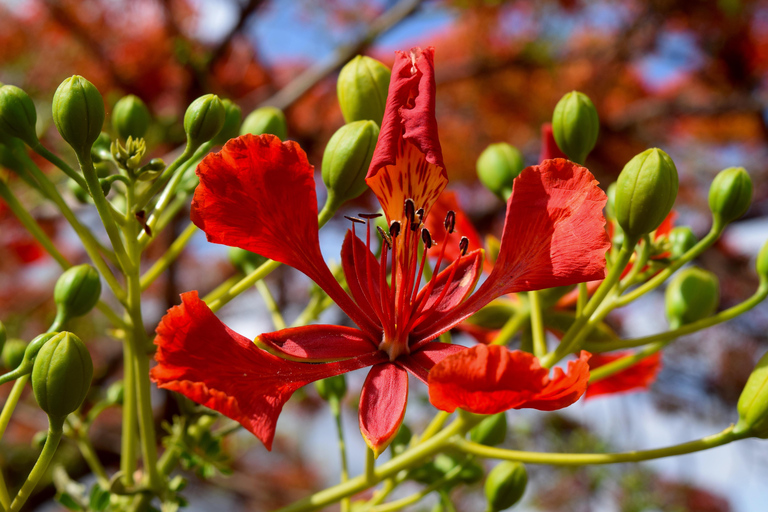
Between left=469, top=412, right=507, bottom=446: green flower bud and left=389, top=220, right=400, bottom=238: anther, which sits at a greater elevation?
left=389, top=220, right=400, bottom=238: anther

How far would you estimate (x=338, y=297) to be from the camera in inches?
33.7

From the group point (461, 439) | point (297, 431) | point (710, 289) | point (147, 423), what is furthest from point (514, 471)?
point (297, 431)

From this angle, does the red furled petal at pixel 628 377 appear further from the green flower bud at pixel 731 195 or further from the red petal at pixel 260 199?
the red petal at pixel 260 199

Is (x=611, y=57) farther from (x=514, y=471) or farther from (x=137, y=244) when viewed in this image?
(x=137, y=244)

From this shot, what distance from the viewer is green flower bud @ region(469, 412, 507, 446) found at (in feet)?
3.72

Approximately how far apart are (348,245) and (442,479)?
1.47 feet

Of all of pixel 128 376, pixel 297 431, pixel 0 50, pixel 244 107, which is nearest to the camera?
pixel 128 376

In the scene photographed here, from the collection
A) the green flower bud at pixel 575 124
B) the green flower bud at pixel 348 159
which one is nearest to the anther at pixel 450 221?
the green flower bud at pixel 348 159

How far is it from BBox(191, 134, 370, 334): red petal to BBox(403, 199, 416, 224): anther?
131 mm

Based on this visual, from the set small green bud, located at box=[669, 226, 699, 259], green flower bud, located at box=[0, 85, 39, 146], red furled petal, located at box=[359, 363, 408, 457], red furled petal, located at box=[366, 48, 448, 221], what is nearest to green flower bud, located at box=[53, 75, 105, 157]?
green flower bud, located at box=[0, 85, 39, 146]

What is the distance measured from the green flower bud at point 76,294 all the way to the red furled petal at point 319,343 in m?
0.33

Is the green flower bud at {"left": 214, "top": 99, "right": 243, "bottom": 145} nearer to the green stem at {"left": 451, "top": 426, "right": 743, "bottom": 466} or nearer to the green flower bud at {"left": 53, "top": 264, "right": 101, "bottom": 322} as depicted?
the green flower bud at {"left": 53, "top": 264, "right": 101, "bottom": 322}

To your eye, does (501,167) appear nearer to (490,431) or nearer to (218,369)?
(490,431)

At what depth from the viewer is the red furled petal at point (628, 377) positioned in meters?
1.25
